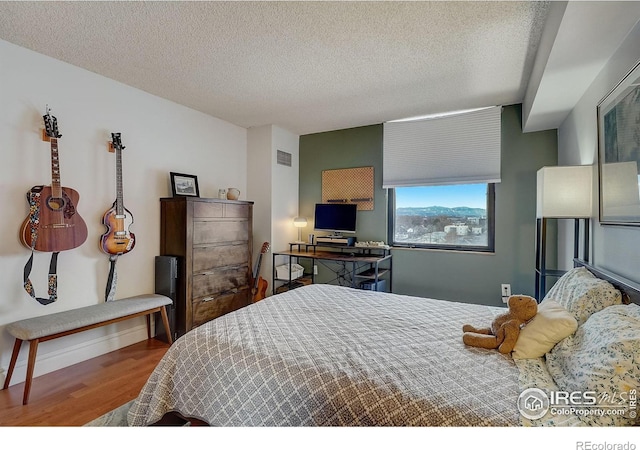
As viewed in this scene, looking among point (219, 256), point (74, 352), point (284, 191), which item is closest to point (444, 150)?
point (284, 191)

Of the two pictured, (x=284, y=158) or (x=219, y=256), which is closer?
(x=219, y=256)

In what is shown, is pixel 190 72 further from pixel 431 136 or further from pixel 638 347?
pixel 638 347

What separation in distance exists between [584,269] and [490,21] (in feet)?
5.32

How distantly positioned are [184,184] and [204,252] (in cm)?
80

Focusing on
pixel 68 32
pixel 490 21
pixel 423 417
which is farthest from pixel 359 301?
pixel 68 32

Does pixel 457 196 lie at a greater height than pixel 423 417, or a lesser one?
greater

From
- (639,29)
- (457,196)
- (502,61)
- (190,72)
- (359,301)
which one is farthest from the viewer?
(457,196)

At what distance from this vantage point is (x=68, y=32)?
2033 millimetres

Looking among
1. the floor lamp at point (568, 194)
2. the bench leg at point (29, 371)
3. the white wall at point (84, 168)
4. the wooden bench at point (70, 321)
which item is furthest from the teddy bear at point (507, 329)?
the white wall at point (84, 168)

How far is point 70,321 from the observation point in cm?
216

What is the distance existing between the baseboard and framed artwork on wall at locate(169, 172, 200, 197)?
142 centimetres

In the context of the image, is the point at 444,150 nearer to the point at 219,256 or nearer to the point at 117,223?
the point at 219,256

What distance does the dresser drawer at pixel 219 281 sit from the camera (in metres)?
3.11

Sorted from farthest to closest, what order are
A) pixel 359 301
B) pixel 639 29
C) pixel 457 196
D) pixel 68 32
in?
pixel 457 196, pixel 359 301, pixel 68 32, pixel 639 29
